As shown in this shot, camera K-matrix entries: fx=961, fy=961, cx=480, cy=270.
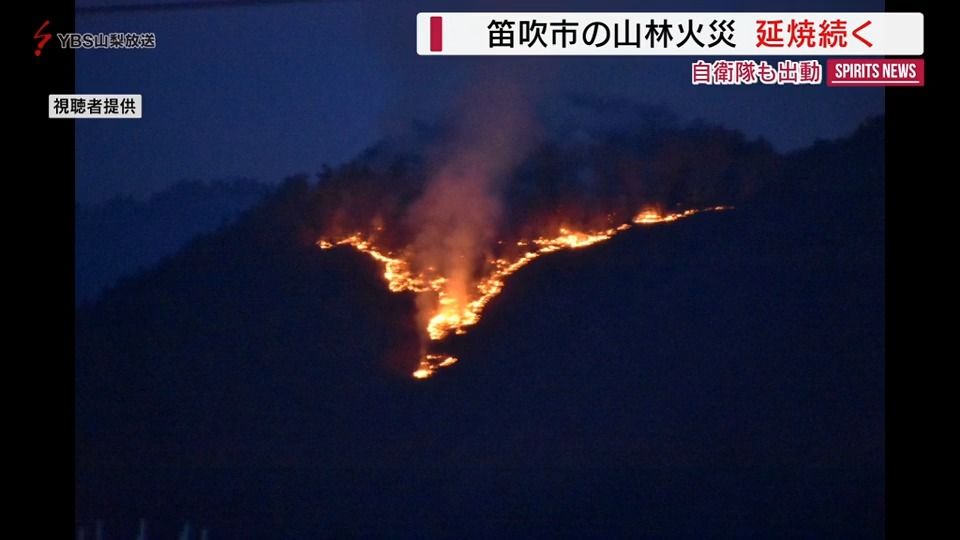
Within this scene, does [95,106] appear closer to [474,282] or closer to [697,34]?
[474,282]

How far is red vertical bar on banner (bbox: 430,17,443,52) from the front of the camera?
3607 mm

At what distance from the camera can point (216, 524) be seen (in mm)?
3691

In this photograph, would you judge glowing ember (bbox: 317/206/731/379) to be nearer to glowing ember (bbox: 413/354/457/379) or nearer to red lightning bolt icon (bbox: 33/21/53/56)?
glowing ember (bbox: 413/354/457/379)

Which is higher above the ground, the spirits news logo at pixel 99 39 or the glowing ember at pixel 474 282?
the spirits news logo at pixel 99 39

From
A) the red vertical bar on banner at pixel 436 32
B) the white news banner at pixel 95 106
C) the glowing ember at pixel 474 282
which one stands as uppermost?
the red vertical bar on banner at pixel 436 32

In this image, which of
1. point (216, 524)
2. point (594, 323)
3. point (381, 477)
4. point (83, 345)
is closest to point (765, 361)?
point (594, 323)
